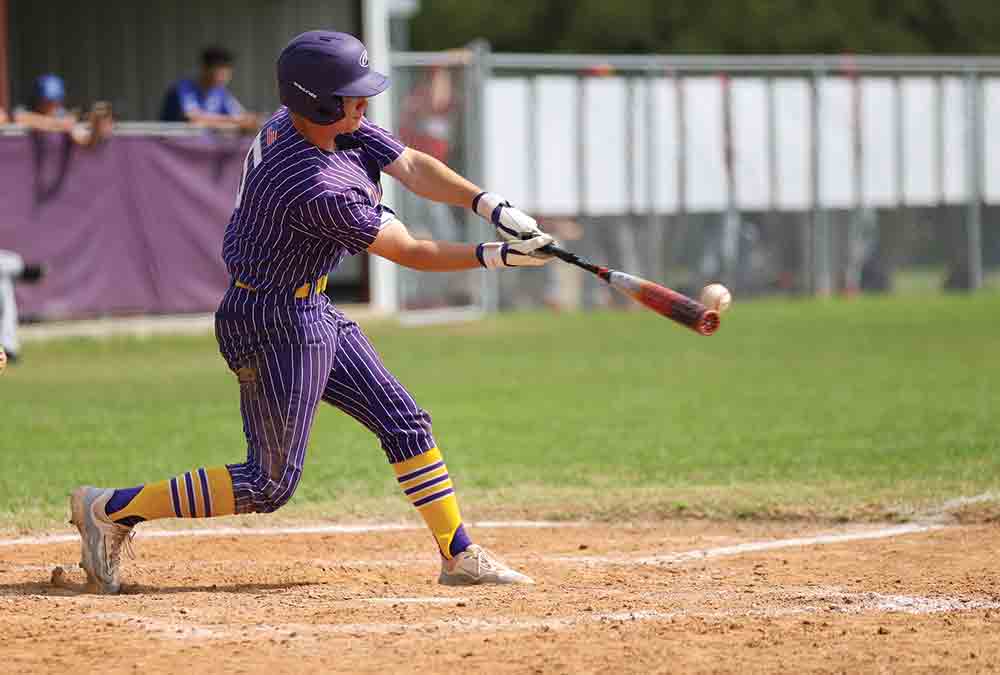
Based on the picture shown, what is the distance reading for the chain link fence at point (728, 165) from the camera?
63.5ft

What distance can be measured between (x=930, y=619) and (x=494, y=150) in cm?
1476

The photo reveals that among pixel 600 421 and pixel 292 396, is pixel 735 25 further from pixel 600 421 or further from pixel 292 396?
pixel 292 396

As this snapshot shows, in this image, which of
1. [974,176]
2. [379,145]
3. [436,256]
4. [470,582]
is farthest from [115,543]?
[974,176]

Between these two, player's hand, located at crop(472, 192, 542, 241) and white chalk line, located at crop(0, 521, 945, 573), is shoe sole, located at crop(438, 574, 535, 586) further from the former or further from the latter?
player's hand, located at crop(472, 192, 542, 241)

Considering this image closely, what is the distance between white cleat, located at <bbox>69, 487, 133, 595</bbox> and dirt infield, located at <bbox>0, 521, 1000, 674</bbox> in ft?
0.35

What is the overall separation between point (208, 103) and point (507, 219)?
11816 millimetres

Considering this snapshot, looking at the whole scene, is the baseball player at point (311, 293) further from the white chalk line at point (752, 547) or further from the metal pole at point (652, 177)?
the metal pole at point (652, 177)

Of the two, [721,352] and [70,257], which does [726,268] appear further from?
[70,257]

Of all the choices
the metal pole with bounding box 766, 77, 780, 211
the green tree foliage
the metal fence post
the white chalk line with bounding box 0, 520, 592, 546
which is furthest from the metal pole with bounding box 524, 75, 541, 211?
the green tree foliage

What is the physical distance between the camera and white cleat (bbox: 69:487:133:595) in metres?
5.92

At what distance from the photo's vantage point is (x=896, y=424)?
33.2ft

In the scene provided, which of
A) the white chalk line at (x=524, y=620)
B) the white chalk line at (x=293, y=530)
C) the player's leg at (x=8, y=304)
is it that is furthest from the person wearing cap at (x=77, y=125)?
the white chalk line at (x=524, y=620)

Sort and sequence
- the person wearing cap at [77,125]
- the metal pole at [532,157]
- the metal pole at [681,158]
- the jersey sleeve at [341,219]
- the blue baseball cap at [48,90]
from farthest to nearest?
1. the metal pole at [681,158]
2. the metal pole at [532,157]
3. the blue baseball cap at [48,90]
4. the person wearing cap at [77,125]
5. the jersey sleeve at [341,219]

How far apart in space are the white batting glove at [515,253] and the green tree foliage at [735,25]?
90.5ft
